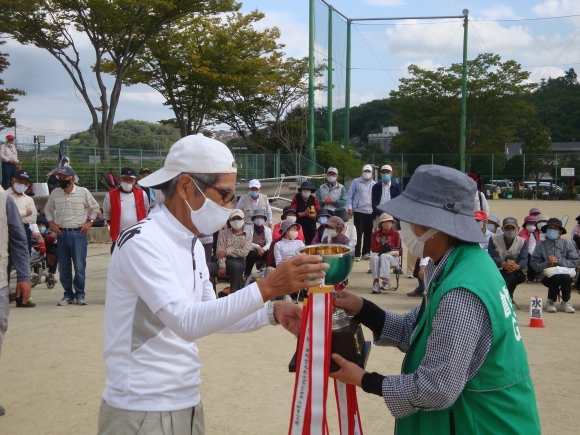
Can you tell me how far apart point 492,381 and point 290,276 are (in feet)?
2.62

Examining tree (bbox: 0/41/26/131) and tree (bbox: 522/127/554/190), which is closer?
tree (bbox: 0/41/26/131)

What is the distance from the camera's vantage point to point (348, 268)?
104 inches

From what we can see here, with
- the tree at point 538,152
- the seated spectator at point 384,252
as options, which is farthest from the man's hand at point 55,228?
the tree at point 538,152

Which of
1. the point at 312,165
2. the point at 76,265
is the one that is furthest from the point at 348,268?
the point at 312,165

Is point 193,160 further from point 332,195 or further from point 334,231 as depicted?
point 332,195

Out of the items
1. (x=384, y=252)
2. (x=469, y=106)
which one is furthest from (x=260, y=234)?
(x=469, y=106)

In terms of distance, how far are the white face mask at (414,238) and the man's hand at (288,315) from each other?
627 mm

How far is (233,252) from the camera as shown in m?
10.8

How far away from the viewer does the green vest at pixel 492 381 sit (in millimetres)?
2133

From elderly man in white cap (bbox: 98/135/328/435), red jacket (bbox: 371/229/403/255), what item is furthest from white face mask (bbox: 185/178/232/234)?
red jacket (bbox: 371/229/403/255)

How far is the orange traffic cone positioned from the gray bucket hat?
258 inches

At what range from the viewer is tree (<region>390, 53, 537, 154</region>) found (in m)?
49.6

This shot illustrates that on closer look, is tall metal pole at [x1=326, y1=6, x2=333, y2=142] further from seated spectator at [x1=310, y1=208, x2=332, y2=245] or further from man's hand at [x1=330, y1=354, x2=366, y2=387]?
man's hand at [x1=330, y1=354, x2=366, y2=387]

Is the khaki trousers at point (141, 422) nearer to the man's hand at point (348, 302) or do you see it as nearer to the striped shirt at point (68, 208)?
the man's hand at point (348, 302)
